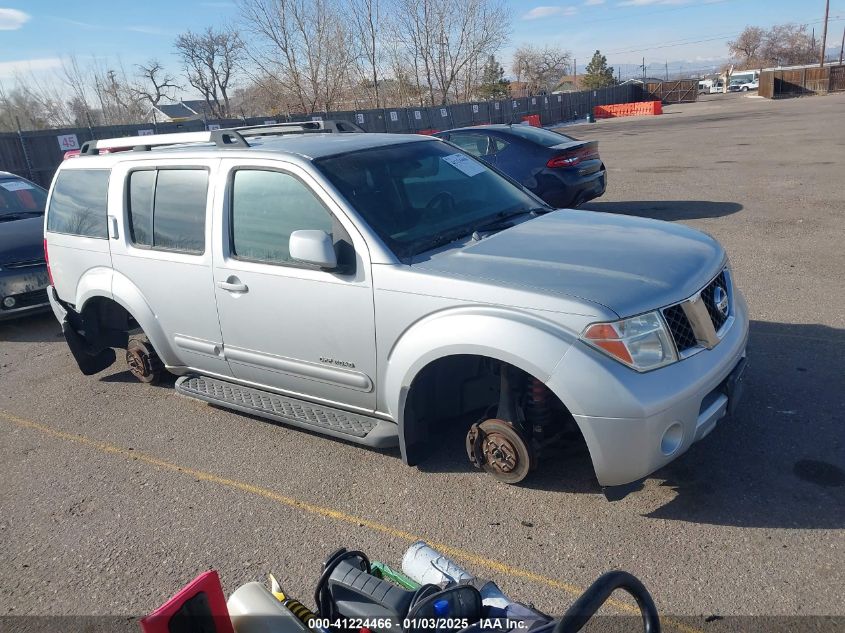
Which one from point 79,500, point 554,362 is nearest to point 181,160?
point 79,500

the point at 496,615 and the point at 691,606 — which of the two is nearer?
the point at 496,615

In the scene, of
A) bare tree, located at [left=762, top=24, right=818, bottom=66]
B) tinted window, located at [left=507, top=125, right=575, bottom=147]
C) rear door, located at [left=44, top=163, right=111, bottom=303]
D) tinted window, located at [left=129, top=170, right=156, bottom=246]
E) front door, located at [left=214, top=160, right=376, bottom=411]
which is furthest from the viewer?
bare tree, located at [left=762, top=24, right=818, bottom=66]

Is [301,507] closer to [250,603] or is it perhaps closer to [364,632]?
[250,603]

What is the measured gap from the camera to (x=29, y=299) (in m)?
7.46

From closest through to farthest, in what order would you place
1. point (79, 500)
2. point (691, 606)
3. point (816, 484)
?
point (691, 606)
point (816, 484)
point (79, 500)

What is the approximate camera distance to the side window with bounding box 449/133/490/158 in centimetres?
1008

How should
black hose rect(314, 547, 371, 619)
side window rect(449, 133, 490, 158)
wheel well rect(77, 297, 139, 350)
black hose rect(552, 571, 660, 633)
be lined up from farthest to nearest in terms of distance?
side window rect(449, 133, 490, 158)
wheel well rect(77, 297, 139, 350)
black hose rect(314, 547, 371, 619)
black hose rect(552, 571, 660, 633)

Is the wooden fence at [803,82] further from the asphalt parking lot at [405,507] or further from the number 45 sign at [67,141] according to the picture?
the asphalt parking lot at [405,507]

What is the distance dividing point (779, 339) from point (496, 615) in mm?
4130

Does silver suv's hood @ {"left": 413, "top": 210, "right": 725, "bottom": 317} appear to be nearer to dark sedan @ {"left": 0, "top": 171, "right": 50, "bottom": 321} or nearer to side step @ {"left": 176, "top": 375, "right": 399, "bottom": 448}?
side step @ {"left": 176, "top": 375, "right": 399, "bottom": 448}

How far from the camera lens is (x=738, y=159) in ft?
53.5

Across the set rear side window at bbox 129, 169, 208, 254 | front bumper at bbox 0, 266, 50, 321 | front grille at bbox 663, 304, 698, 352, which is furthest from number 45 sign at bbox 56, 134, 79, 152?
front grille at bbox 663, 304, 698, 352

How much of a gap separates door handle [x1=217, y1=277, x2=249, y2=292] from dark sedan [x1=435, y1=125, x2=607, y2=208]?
571 cm

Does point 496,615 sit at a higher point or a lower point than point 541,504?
higher
